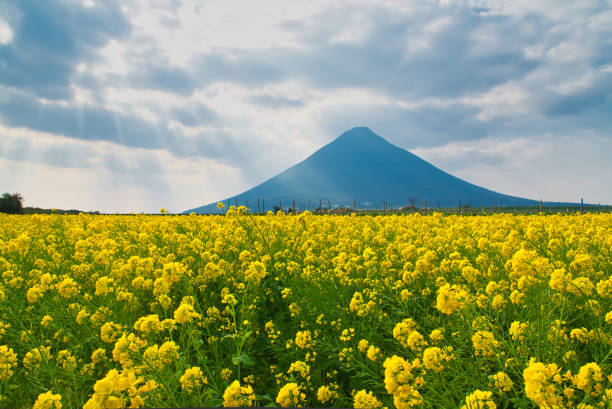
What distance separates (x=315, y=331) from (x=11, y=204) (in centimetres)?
5515

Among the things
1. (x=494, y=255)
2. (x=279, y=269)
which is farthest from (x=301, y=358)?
(x=494, y=255)

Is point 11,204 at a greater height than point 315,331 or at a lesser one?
greater

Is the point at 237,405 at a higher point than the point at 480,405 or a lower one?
lower

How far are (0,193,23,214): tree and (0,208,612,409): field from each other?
4738cm

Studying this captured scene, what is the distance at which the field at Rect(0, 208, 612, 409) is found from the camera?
2.23m

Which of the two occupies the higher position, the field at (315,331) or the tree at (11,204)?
the tree at (11,204)

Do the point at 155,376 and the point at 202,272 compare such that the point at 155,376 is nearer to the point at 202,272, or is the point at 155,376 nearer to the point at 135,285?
the point at 135,285

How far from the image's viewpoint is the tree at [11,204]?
4247cm

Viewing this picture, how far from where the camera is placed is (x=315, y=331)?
3527mm

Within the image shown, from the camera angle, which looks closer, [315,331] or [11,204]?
[315,331]

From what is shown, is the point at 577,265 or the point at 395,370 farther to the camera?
the point at 577,265

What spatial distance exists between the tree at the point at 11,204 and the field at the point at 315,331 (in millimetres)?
47384

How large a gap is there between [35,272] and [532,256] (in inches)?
251

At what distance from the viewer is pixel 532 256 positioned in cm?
352
